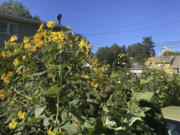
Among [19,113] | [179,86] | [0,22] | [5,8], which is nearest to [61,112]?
[19,113]

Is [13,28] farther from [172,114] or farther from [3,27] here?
[172,114]

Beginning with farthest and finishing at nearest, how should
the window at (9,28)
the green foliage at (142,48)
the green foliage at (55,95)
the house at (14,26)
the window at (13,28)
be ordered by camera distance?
the green foliage at (142,48) → the window at (13,28) → the window at (9,28) → the house at (14,26) → the green foliage at (55,95)

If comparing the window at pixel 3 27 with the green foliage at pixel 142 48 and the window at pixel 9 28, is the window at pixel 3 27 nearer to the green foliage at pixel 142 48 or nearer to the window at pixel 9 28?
the window at pixel 9 28

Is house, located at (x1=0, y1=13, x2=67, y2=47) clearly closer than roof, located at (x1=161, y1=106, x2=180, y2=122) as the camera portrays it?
No

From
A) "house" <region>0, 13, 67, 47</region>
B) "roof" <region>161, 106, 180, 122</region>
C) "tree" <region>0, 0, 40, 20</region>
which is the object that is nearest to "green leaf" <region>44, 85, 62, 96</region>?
→ "roof" <region>161, 106, 180, 122</region>

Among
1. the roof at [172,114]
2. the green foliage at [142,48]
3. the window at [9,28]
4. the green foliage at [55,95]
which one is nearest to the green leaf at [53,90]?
the green foliage at [55,95]

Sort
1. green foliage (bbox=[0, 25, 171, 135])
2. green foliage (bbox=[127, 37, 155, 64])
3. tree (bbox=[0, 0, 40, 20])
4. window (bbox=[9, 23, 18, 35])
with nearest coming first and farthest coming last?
green foliage (bbox=[0, 25, 171, 135]) → window (bbox=[9, 23, 18, 35]) → tree (bbox=[0, 0, 40, 20]) → green foliage (bbox=[127, 37, 155, 64])

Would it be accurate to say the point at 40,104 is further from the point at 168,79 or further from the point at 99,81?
the point at 168,79

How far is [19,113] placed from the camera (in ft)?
3.14

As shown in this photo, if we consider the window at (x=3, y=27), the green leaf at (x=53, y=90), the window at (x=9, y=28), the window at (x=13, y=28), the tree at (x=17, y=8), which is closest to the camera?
the green leaf at (x=53, y=90)

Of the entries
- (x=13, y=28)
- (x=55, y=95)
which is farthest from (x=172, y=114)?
(x=13, y=28)

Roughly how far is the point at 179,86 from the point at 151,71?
76.1 inches

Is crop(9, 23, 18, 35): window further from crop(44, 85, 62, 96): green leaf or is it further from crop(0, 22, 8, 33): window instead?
crop(44, 85, 62, 96): green leaf

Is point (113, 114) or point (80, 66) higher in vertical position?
point (80, 66)
